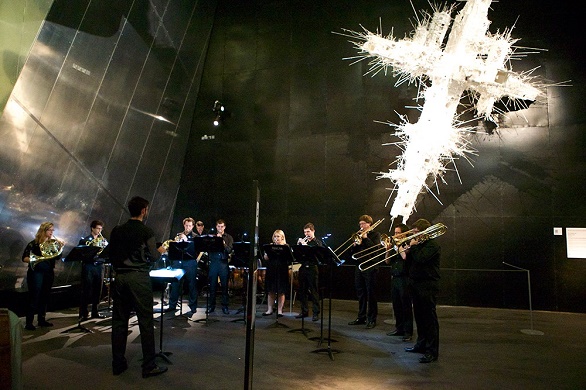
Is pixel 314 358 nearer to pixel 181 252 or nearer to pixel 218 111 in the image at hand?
pixel 181 252

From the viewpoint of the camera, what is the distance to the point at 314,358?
4762 millimetres

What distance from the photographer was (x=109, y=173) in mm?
A: 8383

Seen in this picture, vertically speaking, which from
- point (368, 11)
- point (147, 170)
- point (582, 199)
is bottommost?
point (582, 199)

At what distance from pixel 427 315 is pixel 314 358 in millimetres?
1483

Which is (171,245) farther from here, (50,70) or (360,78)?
(360,78)

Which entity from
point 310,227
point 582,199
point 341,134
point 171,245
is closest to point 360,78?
point 341,134

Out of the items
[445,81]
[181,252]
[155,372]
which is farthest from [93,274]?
[445,81]

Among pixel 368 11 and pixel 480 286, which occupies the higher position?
pixel 368 11

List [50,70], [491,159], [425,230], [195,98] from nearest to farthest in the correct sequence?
1. [425,230]
2. [50,70]
3. [491,159]
4. [195,98]

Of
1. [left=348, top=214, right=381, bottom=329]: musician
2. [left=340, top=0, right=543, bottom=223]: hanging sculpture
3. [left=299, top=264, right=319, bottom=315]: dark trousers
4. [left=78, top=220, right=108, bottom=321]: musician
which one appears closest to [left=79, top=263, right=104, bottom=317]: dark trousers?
[left=78, top=220, right=108, bottom=321]: musician

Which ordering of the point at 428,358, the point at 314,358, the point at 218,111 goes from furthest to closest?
the point at 218,111 < the point at 314,358 < the point at 428,358

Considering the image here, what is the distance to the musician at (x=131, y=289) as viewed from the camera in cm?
410

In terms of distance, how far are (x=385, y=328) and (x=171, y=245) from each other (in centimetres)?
384

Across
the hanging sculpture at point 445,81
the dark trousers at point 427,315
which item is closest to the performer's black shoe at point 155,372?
the dark trousers at point 427,315
